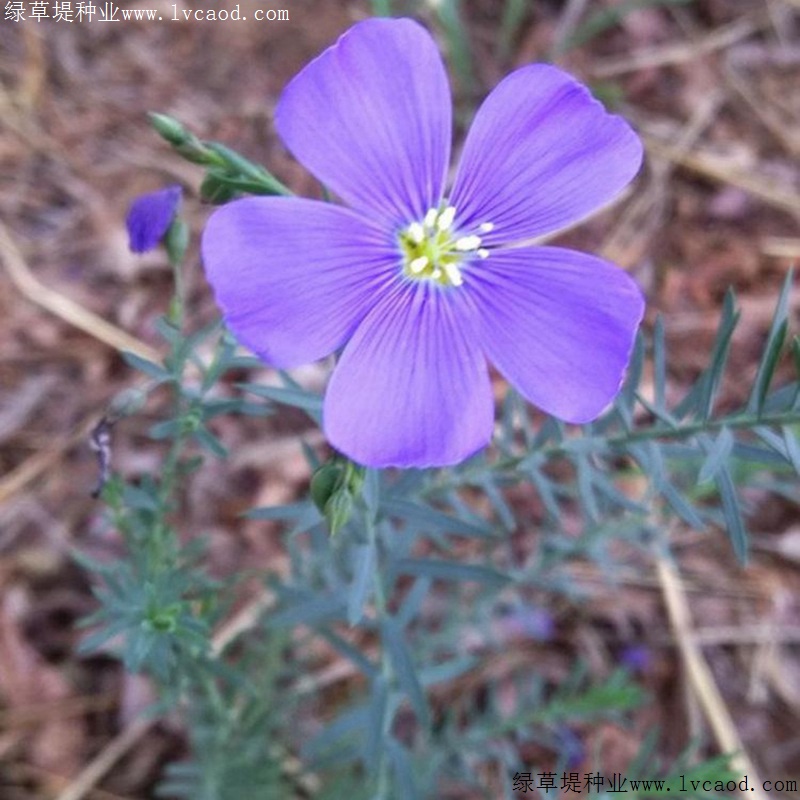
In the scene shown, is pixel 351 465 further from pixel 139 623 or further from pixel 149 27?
pixel 149 27

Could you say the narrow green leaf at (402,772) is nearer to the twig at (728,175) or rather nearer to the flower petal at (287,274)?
the flower petal at (287,274)

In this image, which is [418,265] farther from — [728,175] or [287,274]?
[728,175]

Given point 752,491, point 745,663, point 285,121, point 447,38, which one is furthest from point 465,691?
point 447,38

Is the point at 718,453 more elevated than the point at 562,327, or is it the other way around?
the point at 562,327

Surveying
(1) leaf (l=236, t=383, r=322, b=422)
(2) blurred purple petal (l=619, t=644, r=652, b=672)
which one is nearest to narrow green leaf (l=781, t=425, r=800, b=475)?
(1) leaf (l=236, t=383, r=322, b=422)

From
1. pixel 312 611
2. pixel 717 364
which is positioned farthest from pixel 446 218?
pixel 312 611

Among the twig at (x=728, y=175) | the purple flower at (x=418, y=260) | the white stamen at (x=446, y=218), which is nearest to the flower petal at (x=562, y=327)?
the purple flower at (x=418, y=260)

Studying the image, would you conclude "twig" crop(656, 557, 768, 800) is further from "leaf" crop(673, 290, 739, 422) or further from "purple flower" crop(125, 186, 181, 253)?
"purple flower" crop(125, 186, 181, 253)
